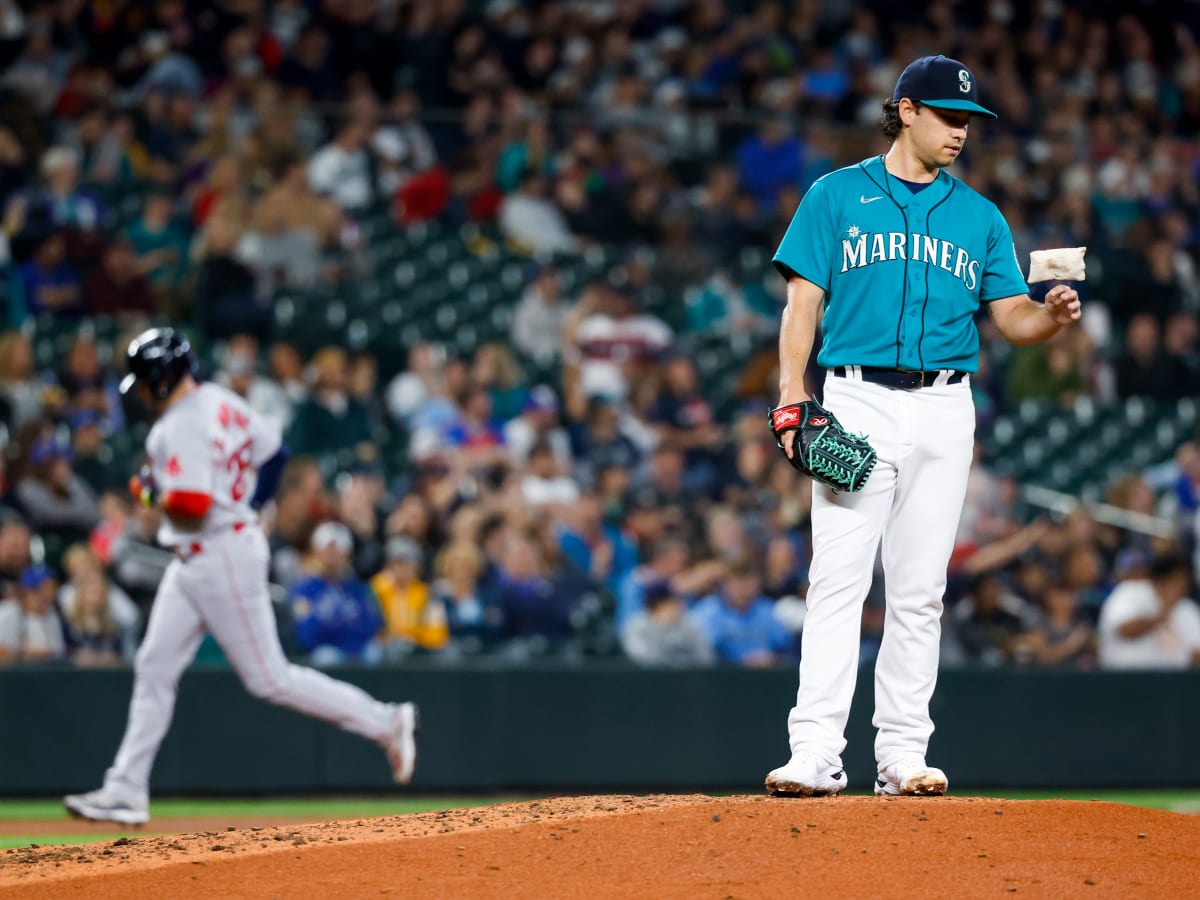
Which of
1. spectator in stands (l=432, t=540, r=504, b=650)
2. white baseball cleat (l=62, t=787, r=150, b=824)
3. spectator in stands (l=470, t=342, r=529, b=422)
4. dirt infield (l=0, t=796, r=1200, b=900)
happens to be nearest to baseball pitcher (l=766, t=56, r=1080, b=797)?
dirt infield (l=0, t=796, r=1200, b=900)

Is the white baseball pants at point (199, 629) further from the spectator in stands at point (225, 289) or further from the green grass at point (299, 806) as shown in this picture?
the spectator in stands at point (225, 289)

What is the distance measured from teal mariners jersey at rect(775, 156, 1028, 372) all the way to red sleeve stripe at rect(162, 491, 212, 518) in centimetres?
280

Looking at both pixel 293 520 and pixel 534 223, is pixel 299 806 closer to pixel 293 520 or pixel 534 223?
pixel 293 520

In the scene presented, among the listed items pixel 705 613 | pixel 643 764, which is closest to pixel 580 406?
pixel 705 613

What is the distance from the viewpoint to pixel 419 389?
38.0 feet

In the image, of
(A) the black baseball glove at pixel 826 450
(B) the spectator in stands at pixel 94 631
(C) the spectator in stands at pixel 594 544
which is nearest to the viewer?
(A) the black baseball glove at pixel 826 450

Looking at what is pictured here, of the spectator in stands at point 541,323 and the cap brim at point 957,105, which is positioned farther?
the spectator in stands at point 541,323

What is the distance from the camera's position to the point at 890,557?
5.20 meters

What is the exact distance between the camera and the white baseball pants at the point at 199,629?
6953mm

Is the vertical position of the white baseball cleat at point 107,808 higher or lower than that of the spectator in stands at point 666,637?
lower

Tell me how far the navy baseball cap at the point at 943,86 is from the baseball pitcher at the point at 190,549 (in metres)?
3.30

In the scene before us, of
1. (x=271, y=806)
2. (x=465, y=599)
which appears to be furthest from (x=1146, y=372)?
(x=271, y=806)

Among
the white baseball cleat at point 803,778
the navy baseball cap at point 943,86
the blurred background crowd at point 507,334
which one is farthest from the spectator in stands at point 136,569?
the navy baseball cap at point 943,86

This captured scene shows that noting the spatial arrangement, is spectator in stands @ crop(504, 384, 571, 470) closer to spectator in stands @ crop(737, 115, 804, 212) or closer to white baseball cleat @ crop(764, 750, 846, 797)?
spectator in stands @ crop(737, 115, 804, 212)
